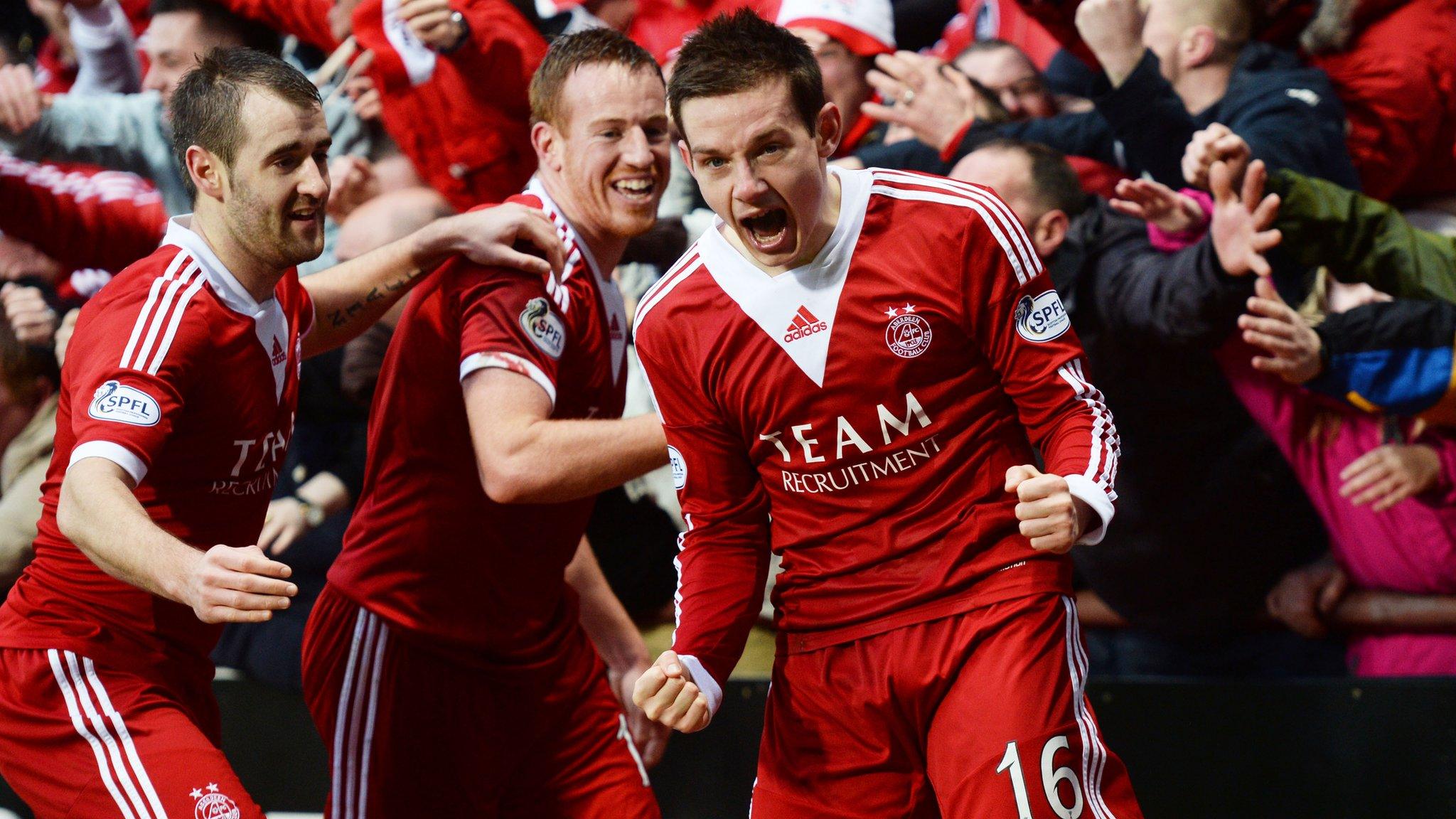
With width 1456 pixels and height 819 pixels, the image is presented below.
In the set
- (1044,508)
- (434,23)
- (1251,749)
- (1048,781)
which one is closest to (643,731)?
(1048,781)

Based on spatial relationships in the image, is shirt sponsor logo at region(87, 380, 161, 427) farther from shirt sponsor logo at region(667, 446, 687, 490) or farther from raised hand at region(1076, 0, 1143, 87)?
raised hand at region(1076, 0, 1143, 87)

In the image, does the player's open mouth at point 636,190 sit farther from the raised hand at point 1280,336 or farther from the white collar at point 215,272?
the raised hand at point 1280,336

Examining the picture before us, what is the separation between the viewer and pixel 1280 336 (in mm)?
4152

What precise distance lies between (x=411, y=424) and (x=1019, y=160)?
2083 mm

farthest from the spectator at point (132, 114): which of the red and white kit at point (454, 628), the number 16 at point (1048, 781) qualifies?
the number 16 at point (1048, 781)

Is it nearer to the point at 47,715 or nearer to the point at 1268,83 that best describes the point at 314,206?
the point at 47,715

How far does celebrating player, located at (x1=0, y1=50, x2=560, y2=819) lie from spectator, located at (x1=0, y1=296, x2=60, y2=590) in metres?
2.36

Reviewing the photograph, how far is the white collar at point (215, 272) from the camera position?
2.91 m

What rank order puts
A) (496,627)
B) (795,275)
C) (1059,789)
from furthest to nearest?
(496,627)
(795,275)
(1059,789)

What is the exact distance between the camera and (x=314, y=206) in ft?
9.59

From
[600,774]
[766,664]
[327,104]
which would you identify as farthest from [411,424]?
[327,104]

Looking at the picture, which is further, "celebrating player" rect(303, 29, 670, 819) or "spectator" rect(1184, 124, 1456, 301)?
"spectator" rect(1184, 124, 1456, 301)

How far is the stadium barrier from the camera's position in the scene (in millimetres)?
4434

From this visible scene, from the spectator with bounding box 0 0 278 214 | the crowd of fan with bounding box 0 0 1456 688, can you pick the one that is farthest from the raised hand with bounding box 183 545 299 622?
the spectator with bounding box 0 0 278 214
